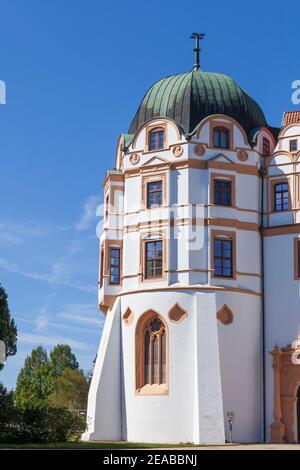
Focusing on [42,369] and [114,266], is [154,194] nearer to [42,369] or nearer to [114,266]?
[114,266]

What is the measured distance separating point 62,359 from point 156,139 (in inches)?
1584

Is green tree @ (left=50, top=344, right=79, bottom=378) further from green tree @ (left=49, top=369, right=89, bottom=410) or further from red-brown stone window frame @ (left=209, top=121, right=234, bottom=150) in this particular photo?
red-brown stone window frame @ (left=209, top=121, right=234, bottom=150)

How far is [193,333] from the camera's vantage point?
4116cm

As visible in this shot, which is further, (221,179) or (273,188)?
(273,188)

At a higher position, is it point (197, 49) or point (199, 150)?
point (197, 49)

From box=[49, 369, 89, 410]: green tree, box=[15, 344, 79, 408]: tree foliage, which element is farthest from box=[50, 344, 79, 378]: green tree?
box=[49, 369, 89, 410]: green tree

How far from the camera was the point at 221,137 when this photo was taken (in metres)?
44.3

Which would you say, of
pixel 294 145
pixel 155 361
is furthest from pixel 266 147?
pixel 155 361

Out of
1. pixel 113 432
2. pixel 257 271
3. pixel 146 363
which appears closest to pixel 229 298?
pixel 257 271

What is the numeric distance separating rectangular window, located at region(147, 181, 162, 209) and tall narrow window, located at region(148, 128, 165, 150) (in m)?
1.91

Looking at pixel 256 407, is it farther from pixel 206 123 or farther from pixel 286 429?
pixel 206 123

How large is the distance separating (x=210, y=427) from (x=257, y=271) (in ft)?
27.4

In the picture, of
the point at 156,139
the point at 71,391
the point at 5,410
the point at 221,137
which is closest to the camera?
Result: the point at 5,410
